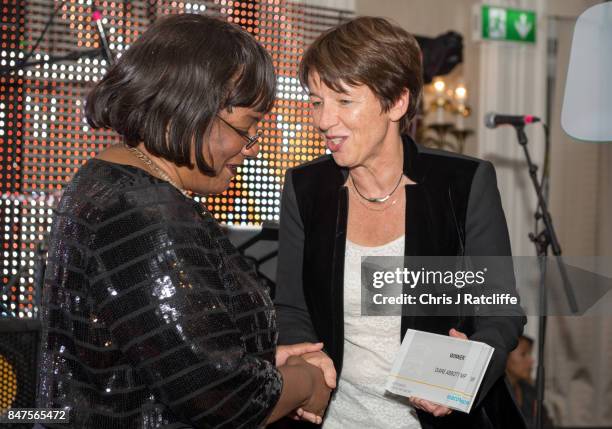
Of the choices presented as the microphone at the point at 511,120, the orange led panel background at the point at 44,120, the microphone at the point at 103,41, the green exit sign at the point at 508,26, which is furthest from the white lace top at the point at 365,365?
the green exit sign at the point at 508,26

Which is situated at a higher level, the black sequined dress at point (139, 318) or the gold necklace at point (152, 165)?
the gold necklace at point (152, 165)

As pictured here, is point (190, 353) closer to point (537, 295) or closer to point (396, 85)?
point (396, 85)

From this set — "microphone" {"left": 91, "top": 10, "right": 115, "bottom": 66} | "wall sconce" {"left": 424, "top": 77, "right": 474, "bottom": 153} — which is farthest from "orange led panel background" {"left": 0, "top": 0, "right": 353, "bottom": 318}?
"wall sconce" {"left": 424, "top": 77, "right": 474, "bottom": 153}

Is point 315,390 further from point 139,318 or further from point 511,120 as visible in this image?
point 511,120

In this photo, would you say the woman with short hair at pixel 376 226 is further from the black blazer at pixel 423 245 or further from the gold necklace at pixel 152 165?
the gold necklace at pixel 152 165

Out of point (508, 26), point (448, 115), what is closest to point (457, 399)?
Result: point (508, 26)

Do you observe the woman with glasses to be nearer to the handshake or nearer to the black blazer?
the handshake

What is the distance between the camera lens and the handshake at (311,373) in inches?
66.9

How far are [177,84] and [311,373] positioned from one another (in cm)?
75

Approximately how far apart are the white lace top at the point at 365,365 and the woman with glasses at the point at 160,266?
1.62 feet

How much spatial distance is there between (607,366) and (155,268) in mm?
6124

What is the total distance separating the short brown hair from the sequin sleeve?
787 mm

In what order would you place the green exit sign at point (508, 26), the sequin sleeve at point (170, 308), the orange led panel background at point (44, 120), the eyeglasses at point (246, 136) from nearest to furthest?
the sequin sleeve at point (170, 308), the eyeglasses at point (246, 136), the orange led panel background at point (44, 120), the green exit sign at point (508, 26)

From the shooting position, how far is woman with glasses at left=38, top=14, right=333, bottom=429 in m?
1.32
